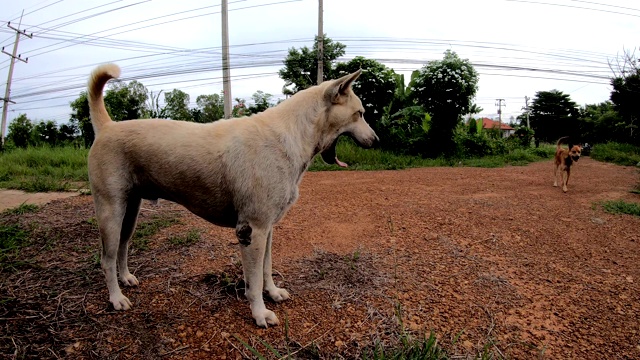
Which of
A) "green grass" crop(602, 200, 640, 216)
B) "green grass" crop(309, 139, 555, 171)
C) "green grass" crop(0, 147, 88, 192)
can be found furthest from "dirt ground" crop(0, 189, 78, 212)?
"green grass" crop(602, 200, 640, 216)

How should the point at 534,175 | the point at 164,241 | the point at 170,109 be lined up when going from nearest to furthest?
the point at 164,241, the point at 534,175, the point at 170,109

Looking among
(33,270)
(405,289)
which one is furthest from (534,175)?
(33,270)

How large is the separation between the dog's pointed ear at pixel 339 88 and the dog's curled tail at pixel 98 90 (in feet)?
4.96

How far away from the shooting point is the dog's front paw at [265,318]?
234 centimetres

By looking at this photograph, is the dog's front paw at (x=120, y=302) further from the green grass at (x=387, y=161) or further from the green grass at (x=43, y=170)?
the green grass at (x=387, y=161)

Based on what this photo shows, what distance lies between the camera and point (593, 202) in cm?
605

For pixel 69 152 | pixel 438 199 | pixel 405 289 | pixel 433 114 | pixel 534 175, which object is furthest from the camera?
pixel 433 114

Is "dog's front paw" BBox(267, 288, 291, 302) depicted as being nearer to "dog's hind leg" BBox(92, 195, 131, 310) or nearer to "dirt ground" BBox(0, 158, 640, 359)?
"dirt ground" BBox(0, 158, 640, 359)

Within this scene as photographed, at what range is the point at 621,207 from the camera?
550cm

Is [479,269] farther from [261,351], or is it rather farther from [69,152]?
[69,152]

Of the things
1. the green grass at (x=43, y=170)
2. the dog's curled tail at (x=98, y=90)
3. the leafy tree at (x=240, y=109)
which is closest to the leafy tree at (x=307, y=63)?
the leafy tree at (x=240, y=109)

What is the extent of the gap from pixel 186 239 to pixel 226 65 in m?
11.4

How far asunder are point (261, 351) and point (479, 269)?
7.04 feet

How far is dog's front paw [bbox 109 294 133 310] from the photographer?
2477 millimetres
